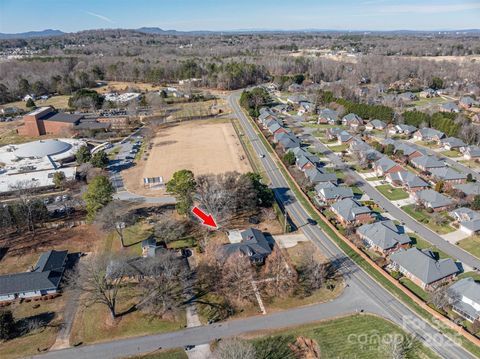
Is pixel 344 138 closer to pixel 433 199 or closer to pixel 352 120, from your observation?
pixel 352 120

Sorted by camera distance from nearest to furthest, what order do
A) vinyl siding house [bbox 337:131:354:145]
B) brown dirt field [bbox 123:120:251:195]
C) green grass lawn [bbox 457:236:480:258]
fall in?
1. green grass lawn [bbox 457:236:480:258]
2. brown dirt field [bbox 123:120:251:195]
3. vinyl siding house [bbox 337:131:354:145]

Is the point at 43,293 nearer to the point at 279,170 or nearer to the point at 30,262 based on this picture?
the point at 30,262

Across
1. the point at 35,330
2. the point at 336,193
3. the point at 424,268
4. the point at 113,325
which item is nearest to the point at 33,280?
the point at 35,330

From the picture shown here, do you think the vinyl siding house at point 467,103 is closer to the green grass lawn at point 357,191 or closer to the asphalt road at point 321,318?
the green grass lawn at point 357,191

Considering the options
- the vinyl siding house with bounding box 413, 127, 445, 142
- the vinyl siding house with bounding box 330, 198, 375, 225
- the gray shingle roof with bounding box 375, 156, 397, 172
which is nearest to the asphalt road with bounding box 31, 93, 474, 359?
the vinyl siding house with bounding box 330, 198, 375, 225

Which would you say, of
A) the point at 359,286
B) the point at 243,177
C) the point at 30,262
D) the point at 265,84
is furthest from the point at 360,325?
the point at 265,84

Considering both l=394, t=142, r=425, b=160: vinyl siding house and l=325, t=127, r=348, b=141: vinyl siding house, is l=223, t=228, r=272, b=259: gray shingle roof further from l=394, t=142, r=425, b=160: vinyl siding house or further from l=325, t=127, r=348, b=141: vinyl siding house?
l=325, t=127, r=348, b=141: vinyl siding house

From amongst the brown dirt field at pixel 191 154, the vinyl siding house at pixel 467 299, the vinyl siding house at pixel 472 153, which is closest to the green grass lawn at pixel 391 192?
the vinyl siding house at pixel 467 299
